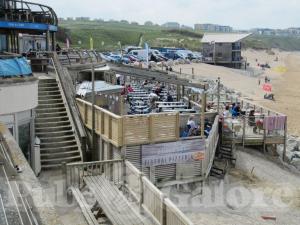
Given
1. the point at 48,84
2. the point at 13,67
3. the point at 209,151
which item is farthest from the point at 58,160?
the point at 209,151

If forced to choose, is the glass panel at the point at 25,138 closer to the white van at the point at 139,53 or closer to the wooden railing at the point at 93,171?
the wooden railing at the point at 93,171

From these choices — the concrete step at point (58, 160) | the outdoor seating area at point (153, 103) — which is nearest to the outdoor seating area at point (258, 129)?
the outdoor seating area at point (153, 103)

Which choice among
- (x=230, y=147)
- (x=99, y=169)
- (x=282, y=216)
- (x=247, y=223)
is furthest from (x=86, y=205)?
(x=230, y=147)

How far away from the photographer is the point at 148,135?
1518cm

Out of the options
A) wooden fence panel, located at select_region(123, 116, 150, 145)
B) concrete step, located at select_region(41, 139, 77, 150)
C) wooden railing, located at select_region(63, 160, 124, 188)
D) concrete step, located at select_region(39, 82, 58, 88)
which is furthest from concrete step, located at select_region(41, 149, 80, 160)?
concrete step, located at select_region(39, 82, 58, 88)

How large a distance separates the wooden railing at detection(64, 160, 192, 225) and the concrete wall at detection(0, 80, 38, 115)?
2.51m

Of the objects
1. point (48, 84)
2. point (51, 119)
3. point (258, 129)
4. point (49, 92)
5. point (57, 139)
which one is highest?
point (48, 84)

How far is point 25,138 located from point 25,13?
12.2 meters

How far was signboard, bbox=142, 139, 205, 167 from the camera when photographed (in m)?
15.3

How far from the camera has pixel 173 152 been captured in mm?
15734

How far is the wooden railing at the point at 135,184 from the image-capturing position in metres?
9.84

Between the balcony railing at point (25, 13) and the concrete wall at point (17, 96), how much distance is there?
10.4 metres

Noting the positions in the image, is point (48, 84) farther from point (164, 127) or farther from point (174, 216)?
point (174, 216)

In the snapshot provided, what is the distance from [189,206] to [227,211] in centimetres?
127
